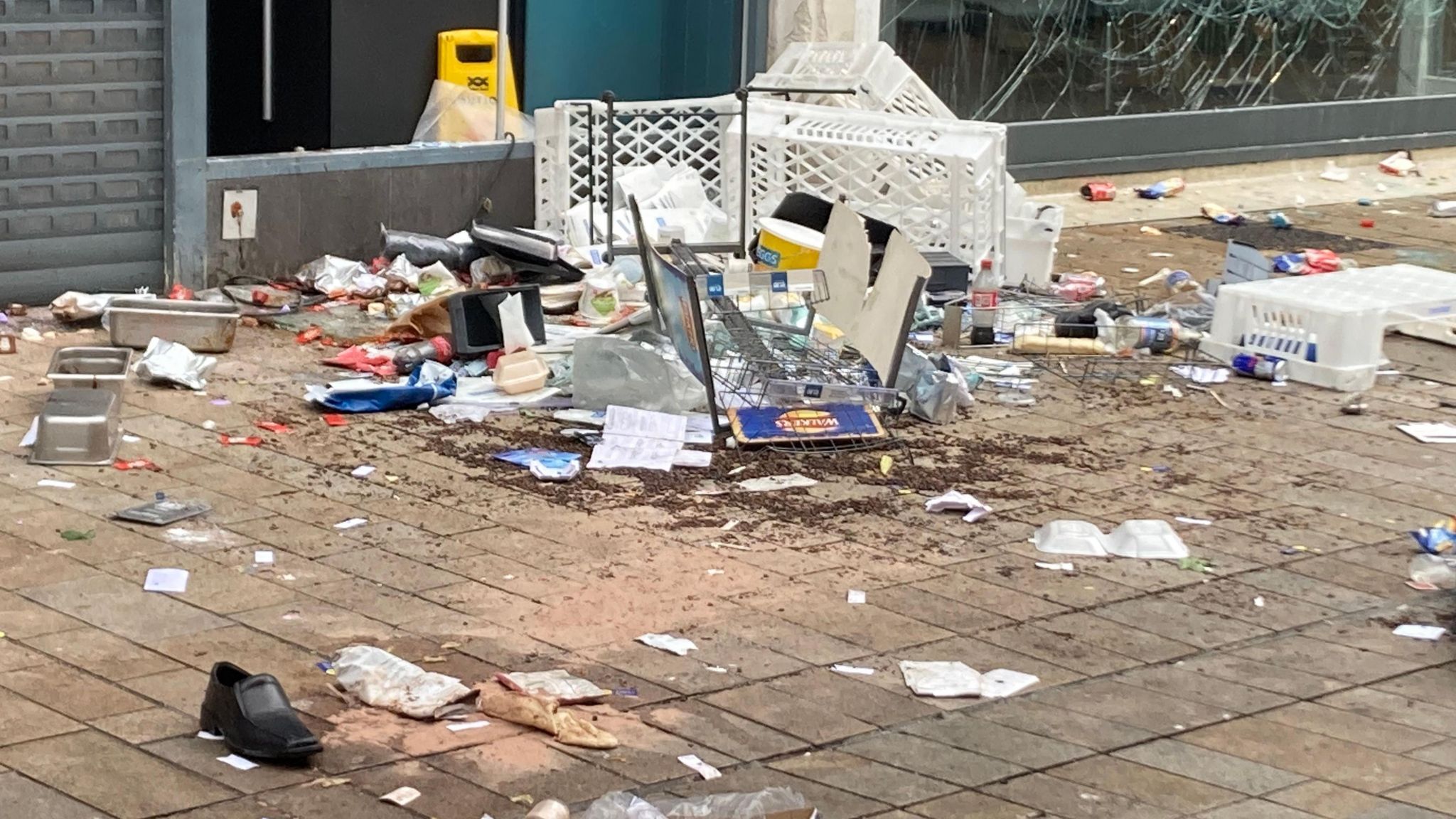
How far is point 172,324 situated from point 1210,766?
17.8 ft

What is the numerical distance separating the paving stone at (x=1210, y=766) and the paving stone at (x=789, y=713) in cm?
68

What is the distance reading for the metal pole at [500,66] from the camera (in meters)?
10.9

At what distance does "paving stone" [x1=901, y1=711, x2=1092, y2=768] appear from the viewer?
16.2ft

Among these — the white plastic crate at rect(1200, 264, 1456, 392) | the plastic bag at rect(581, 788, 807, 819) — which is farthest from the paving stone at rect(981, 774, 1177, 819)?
the white plastic crate at rect(1200, 264, 1456, 392)

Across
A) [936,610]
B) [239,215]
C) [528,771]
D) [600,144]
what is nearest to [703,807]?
[528,771]

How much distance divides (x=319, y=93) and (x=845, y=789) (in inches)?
287

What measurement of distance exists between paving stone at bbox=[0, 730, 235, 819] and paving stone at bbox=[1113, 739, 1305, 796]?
2207 mm

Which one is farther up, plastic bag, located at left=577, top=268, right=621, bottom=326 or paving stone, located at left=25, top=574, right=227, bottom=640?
plastic bag, located at left=577, top=268, right=621, bottom=326

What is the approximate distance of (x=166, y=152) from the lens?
9688 millimetres

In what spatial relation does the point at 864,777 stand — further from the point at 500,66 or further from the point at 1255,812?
the point at 500,66

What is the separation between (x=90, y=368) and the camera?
25.8 feet

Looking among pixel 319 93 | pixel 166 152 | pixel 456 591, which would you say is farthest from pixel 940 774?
pixel 319 93

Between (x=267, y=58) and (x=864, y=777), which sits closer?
(x=864, y=777)

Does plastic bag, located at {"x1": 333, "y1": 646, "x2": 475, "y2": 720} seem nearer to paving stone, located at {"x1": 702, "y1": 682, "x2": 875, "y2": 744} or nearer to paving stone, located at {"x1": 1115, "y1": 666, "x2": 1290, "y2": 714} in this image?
paving stone, located at {"x1": 702, "y1": 682, "x2": 875, "y2": 744}
